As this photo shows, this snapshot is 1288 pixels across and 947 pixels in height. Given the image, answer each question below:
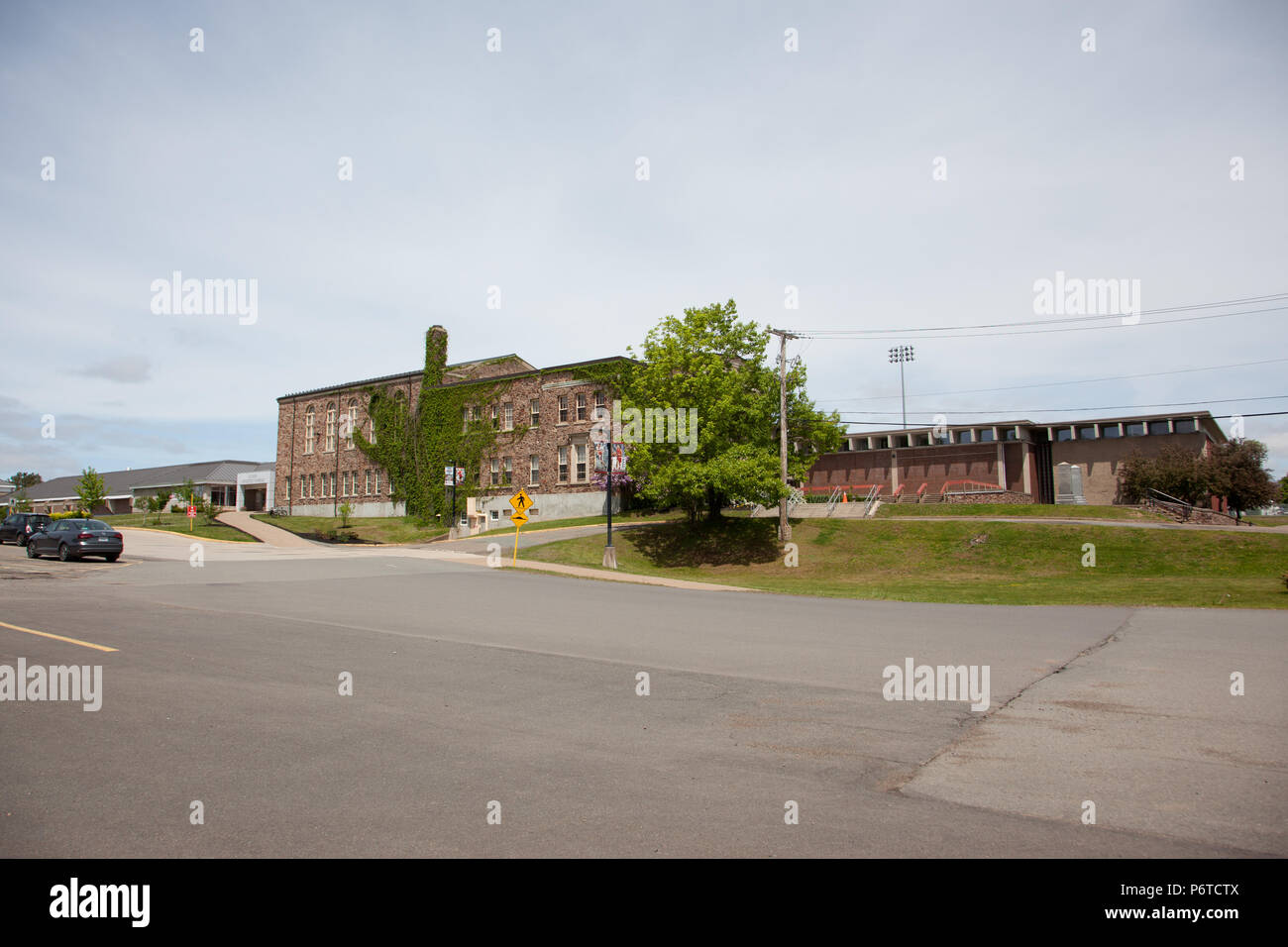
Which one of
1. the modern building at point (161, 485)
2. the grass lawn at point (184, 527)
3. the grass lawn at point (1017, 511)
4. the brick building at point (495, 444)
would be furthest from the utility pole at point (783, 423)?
the modern building at point (161, 485)

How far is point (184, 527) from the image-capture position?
165 ft

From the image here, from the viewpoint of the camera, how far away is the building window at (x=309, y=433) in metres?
65.7

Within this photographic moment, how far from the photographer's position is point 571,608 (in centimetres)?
1733

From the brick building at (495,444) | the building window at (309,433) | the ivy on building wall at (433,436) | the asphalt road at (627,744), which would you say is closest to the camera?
the asphalt road at (627,744)

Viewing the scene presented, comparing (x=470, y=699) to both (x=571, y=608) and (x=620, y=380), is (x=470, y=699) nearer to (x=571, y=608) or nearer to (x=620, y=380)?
(x=571, y=608)

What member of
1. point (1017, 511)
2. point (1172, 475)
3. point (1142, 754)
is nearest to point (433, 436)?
point (1017, 511)

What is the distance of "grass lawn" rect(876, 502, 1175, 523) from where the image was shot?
4025cm

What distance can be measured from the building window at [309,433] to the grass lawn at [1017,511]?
4750 centimetres

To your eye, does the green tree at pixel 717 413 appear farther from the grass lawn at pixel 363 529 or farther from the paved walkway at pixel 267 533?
the paved walkway at pixel 267 533

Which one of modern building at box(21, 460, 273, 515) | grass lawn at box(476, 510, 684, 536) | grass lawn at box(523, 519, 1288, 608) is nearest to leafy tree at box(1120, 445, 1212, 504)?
grass lawn at box(523, 519, 1288, 608)

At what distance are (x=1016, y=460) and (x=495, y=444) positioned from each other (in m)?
37.6

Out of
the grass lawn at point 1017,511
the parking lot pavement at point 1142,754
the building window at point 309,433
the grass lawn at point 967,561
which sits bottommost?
the grass lawn at point 967,561
